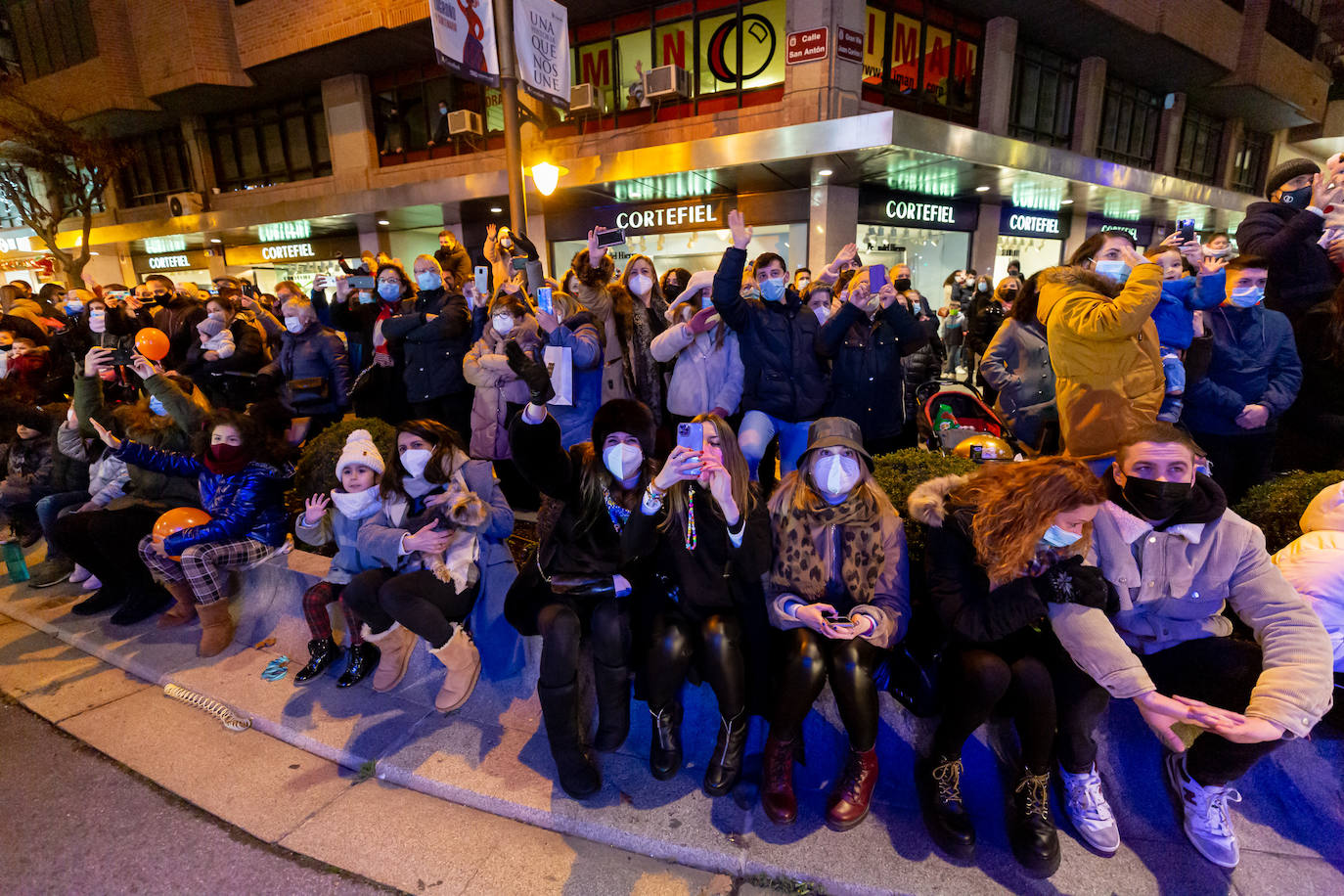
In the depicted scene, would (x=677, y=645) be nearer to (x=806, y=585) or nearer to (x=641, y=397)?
(x=806, y=585)

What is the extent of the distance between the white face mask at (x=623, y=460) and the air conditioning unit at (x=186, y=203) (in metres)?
22.7

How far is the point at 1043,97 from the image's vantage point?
1489cm

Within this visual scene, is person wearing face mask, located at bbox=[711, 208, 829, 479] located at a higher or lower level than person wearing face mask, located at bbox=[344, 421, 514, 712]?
higher

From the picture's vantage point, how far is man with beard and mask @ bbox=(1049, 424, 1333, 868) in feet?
6.89

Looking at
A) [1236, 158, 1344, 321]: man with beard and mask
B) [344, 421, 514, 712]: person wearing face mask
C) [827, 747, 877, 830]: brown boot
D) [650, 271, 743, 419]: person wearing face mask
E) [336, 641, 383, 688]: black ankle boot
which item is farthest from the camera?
[650, 271, 743, 419]: person wearing face mask

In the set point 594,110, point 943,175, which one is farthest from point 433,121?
point 943,175

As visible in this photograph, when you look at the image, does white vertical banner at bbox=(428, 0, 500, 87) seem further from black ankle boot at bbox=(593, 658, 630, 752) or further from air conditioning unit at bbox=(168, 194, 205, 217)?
air conditioning unit at bbox=(168, 194, 205, 217)

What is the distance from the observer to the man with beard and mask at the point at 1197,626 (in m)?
2.10

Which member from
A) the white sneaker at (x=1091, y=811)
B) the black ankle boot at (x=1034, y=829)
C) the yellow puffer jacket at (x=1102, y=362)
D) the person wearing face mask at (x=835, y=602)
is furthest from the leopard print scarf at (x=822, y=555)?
the yellow puffer jacket at (x=1102, y=362)

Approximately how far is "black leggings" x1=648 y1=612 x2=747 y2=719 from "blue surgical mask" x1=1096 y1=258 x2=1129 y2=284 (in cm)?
264

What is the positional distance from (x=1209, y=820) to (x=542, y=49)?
776cm

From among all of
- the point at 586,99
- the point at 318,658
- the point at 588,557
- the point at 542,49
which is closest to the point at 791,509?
the point at 588,557

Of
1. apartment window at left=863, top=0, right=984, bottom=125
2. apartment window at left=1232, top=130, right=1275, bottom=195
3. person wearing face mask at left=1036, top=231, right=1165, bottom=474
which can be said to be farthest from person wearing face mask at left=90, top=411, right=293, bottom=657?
apartment window at left=1232, top=130, right=1275, bottom=195

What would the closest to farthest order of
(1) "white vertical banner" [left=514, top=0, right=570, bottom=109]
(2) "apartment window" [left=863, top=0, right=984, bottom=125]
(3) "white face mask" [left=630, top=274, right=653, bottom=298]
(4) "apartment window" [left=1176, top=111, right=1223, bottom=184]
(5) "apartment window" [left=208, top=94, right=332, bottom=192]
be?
(3) "white face mask" [left=630, top=274, right=653, bottom=298] → (1) "white vertical banner" [left=514, top=0, right=570, bottom=109] → (2) "apartment window" [left=863, top=0, right=984, bottom=125] → (5) "apartment window" [left=208, top=94, right=332, bottom=192] → (4) "apartment window" [left=1176, top=111, right=1223, bottom=184]
